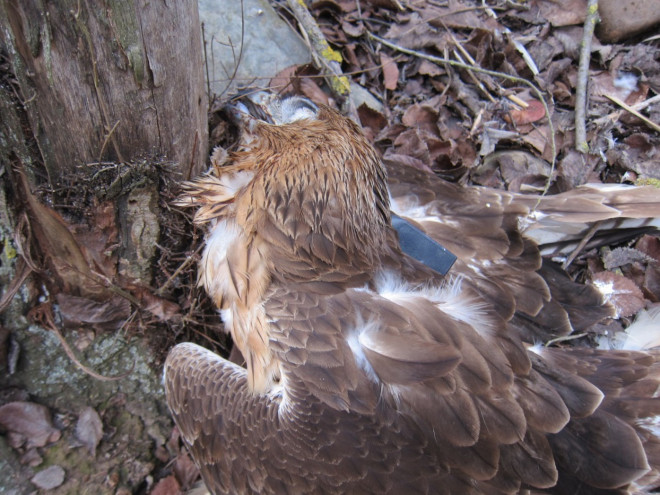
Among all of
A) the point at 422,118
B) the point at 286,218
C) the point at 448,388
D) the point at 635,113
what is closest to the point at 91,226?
the point at 286,218

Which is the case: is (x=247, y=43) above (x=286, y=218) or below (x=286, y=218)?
above

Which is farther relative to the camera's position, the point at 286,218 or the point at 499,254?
the point at 499,254

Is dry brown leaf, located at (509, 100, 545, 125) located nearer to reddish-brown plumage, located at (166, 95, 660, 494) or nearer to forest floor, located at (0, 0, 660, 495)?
forest floor, located at (0, 0, 660, 495)

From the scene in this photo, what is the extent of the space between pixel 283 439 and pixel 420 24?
3.52m

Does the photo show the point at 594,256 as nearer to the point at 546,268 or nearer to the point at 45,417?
the point at 546,268

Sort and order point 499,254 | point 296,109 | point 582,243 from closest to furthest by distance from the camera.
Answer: point 296,109 → point 499,254 → point 582,243

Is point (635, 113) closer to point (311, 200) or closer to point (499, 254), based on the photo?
point (499, 254)

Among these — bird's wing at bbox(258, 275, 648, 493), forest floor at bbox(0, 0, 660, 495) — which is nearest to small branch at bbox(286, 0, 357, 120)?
forest floor at bbox(0, 0, 660, 495)

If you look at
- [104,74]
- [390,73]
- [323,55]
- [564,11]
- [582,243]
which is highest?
[564,11]

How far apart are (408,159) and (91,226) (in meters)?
2.18

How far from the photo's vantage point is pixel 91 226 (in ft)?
7.14

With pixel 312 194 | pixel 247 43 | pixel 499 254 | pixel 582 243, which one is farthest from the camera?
pixel 247 43

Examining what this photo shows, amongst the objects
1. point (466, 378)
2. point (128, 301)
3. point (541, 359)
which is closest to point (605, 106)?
point (541, 359)

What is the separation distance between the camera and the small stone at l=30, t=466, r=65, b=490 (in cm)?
242
